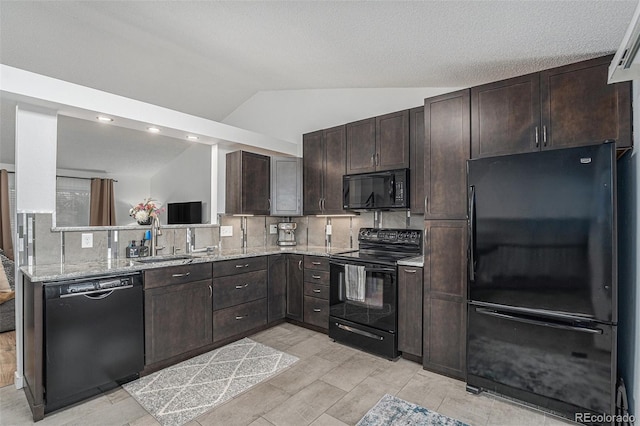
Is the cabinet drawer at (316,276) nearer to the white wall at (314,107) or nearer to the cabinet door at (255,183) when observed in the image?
the cabinet door at (255,183)

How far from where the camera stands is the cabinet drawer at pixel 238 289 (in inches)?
122

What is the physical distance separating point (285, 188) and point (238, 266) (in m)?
1.34

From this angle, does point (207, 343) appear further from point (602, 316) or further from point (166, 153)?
point (166, 153)

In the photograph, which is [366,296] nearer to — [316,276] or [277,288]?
[316,276]

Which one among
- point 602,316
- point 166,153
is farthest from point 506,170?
point 166,153

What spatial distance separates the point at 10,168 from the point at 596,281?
791 centimetres

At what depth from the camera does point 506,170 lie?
220cm

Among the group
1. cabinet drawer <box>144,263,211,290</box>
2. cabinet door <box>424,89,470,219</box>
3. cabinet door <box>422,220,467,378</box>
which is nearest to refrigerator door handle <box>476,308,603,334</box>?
cabinet door <box>422,220,467,378</box>

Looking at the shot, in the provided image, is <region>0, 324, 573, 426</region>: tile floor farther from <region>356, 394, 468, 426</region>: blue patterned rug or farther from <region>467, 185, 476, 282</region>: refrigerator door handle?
<region>467, 185, 476, 282</region>: refrigerator door handle

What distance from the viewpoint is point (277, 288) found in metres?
3.73

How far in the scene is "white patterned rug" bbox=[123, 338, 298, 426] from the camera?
7.01 feet

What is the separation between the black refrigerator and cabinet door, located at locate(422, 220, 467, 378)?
0.17 m

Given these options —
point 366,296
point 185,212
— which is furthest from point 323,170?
point 185,212

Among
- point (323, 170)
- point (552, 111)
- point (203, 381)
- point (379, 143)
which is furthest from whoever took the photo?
point (323, 170)
